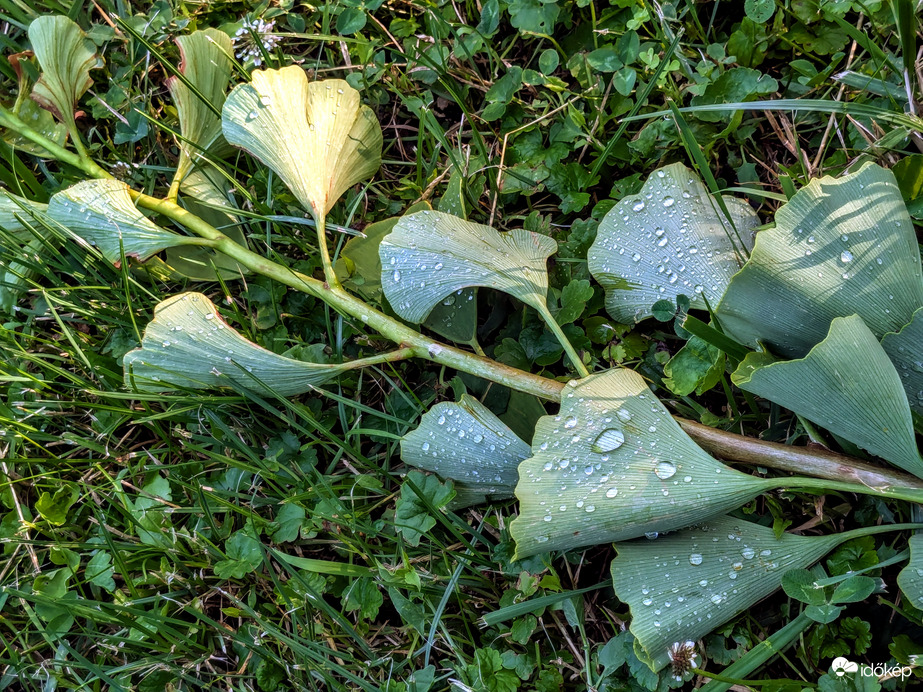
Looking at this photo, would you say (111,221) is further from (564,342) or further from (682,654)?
(682,654)

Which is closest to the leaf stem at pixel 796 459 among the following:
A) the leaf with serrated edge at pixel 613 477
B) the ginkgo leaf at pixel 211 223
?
the leaf with serrated edge at pixel 613 477

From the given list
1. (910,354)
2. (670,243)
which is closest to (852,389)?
(910,354)

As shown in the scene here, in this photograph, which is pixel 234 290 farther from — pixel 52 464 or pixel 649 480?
pixel 649 480

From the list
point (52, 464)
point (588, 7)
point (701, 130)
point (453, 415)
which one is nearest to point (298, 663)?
point (453, 415)

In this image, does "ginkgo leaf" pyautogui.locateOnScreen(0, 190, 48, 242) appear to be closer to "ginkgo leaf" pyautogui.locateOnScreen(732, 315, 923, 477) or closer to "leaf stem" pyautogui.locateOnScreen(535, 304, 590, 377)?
Answer: "leaf stem" pyautogui.locateOnScreen(535, 304, 590, 377)

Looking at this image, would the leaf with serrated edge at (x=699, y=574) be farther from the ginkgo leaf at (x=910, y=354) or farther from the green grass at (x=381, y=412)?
the ginkgo leaf at (x=910, y=354)

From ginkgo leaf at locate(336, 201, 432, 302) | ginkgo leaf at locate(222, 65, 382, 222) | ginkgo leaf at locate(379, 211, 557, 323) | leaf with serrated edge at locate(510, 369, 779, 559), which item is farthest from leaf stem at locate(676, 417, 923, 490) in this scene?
ginkgo leaf at locate(222, 65, 382, 222)

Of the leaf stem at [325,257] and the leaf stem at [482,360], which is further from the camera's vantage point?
the leaf stem at [325,257]

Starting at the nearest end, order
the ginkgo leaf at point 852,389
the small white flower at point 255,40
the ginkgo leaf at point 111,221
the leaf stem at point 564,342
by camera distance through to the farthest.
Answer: the ginkgo leaf at point 852,389 → the leaf stem at point 564,342 → the ginkgo leaf at point 111,221 → the small white flower at point 255,40
